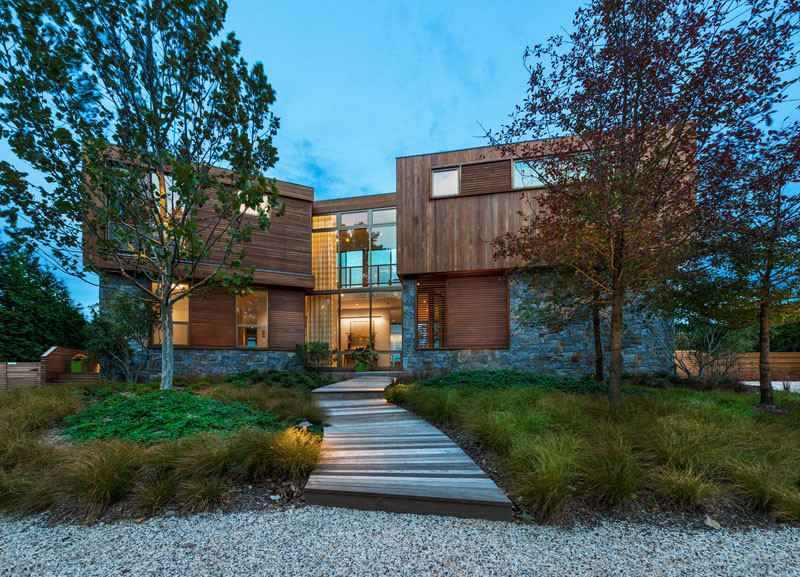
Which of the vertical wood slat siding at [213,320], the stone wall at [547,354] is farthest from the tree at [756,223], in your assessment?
the vertical wood slat siding at [213,320]

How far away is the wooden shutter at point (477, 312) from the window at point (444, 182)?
7.64 ft

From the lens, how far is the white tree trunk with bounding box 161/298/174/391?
6.07 metres

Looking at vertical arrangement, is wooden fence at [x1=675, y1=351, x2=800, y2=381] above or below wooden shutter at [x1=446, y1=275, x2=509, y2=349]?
below

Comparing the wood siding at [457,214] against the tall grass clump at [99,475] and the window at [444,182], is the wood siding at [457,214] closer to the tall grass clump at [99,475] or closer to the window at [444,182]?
the window at [444,182]

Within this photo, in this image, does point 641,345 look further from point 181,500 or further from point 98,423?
point 98,423

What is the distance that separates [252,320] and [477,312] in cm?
671

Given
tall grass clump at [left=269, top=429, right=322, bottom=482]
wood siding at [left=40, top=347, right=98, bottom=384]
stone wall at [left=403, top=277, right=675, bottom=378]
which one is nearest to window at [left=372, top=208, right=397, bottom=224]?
stone wall at [left=403, top=277, right=675, bottom=378]

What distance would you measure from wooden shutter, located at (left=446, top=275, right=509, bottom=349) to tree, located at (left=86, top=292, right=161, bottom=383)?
754 centimetres

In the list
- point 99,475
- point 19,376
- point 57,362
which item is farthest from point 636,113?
point 57,362

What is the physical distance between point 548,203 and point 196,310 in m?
9.54

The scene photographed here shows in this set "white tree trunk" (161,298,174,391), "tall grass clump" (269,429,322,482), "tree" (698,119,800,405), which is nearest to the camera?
"tall grass clump" (269,429,322,482)

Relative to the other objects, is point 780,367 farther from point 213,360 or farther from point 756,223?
point 213,360

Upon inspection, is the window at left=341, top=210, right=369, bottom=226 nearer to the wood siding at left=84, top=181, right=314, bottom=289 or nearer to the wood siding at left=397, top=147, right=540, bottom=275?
the wood siding at left=84, top=181, right=314, bottom=289

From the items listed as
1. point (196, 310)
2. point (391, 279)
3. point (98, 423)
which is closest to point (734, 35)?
point (98, 423)
